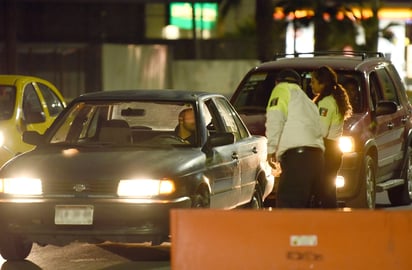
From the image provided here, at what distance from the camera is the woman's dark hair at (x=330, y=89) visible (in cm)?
1166

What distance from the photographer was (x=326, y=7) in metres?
31.4

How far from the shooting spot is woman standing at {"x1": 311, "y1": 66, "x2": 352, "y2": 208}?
37.9 feet

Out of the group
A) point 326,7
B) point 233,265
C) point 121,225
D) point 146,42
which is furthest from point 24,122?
point 146,42

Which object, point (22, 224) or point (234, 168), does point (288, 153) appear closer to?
point (234, 168)

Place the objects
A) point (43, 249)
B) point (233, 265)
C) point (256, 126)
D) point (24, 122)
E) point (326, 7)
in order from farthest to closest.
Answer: point (326, 7) < point (24, 122) < point (256, 126) < point (43, 249) < point (233, 265)

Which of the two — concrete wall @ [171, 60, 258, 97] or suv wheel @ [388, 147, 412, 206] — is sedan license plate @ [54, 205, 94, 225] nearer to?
suv wheel @ [388, 147, 412, 206]

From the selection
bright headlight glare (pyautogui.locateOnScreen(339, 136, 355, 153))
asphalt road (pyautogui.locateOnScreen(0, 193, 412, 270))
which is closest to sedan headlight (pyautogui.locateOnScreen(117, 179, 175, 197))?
asphalt road (pyautogui.locateOnScreen(0, 193, 412, 270))

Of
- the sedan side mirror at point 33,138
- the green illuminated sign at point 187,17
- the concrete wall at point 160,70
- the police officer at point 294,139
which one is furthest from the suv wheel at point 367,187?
the green illuminated sign at point 187,17

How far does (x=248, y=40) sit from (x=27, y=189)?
32397 millimetres

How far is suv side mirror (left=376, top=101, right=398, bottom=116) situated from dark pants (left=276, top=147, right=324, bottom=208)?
10.5 ft

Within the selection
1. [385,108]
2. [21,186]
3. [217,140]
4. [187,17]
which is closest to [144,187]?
[21,186]

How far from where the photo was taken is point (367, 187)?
13961mm

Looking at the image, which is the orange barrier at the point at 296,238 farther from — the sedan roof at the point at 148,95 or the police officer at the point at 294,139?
the sedan roof at the point at 148,95

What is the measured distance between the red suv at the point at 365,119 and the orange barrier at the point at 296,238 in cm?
581
